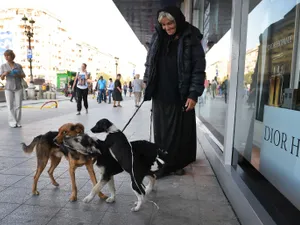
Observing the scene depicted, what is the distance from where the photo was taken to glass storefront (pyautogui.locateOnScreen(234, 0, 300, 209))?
233cm

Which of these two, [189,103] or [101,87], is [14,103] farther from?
[101,87]

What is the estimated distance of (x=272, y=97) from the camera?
2979 millimetres

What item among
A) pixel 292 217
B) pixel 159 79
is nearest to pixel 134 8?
pixel 159 79

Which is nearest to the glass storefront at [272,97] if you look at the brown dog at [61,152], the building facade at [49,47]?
the brown dog at [61,152]

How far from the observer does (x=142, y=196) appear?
2.64 metres

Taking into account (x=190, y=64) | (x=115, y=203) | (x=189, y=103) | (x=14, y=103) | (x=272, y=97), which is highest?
(x=190, y=64)

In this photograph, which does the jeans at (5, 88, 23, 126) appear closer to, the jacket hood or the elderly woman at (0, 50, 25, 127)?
the elderly woman at (0, 50, 25, 127)

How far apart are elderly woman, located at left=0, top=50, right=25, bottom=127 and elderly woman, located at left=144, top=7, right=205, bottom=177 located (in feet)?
17.1

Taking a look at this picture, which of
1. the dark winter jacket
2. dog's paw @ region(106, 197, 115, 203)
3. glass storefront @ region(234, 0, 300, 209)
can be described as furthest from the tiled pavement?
the dark winter jacket

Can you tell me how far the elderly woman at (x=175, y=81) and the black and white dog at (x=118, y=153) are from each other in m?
0.79

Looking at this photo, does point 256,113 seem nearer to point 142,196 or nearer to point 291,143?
point 291,143

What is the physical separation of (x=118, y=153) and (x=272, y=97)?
1.83m

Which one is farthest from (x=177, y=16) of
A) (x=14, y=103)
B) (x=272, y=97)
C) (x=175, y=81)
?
(x=14, y=103)

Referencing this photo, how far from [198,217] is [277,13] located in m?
2.55
